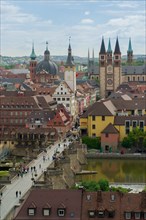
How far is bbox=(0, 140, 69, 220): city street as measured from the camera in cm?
4372

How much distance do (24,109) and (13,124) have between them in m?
3.23

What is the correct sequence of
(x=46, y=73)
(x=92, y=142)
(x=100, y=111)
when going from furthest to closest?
(x=46, y=73)
(x=100, y=111)
(x=92, y=142)

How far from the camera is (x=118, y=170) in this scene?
241 ft

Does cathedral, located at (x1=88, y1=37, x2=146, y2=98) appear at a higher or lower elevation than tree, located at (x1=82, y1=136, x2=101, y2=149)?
higher

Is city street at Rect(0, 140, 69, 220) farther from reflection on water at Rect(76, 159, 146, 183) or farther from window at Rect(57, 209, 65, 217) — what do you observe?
window at Rect(57, 209, 65, 217)

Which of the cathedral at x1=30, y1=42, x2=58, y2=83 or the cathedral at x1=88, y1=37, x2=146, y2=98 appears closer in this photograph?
the cathedral at x1=88, y1=37, x2=146, y2=98

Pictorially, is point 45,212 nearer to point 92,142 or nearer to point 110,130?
point 110,130

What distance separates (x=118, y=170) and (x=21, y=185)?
77.4 feet

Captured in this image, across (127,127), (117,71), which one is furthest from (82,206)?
(117,71)

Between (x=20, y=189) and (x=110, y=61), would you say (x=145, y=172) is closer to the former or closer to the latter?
(x=20, y=189)

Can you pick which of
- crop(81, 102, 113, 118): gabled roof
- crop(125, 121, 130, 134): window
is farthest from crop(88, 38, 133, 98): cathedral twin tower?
crop(125, 121, 130, 134): window

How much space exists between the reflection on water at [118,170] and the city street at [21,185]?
15.8ft

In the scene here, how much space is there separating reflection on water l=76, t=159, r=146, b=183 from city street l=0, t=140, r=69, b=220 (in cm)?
481

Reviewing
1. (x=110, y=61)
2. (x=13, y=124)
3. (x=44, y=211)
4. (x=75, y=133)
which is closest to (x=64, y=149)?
(x=75, y=133)
